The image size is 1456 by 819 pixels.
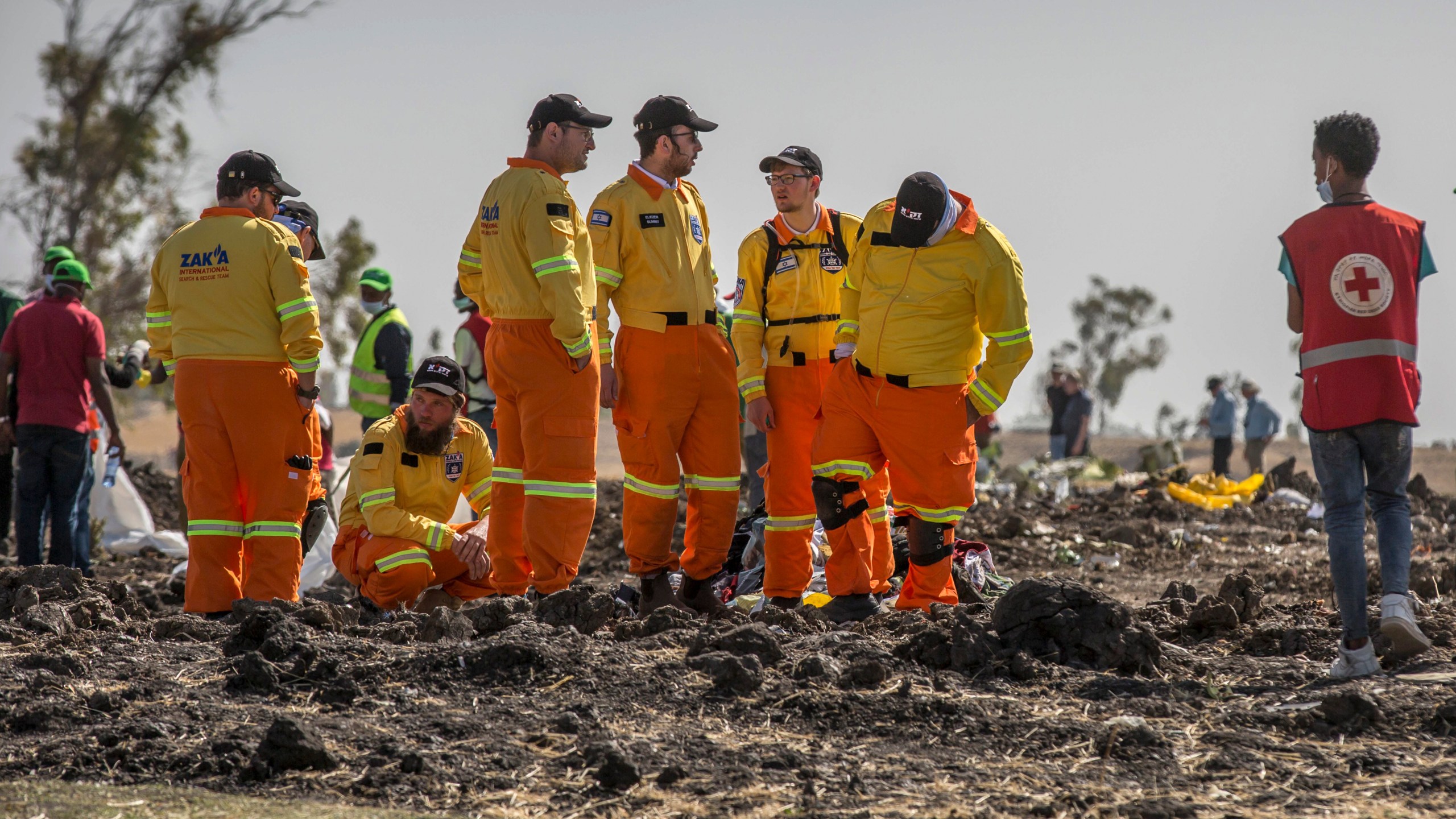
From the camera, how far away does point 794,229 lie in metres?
6.73

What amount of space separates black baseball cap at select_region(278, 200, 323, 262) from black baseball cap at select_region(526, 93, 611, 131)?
1876 mm

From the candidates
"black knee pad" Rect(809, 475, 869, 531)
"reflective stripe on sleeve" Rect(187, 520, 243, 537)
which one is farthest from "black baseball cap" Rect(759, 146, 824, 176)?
"reflective stripe on sleeve" Rect(187, 520, 243, 537)

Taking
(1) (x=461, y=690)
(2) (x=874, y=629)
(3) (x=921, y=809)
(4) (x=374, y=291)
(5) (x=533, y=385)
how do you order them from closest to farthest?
(3) (x=921, y=809)
(1) (x=461, y=690)
(2) (x=874, y=629)
(5) (x=533, y=385)
(4) (x=374, y=291)

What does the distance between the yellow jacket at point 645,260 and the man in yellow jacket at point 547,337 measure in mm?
105

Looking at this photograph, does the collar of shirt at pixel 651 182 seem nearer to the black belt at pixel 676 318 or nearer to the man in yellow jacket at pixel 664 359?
the man in yellow jacket at pixel 664 359

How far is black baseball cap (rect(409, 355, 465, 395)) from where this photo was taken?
6863mm

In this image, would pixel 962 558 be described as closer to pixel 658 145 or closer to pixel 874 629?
pixel 874 629

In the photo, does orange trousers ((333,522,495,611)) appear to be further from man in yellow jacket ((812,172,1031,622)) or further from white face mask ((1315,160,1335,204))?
white face mask ((1315,160,1335,204))

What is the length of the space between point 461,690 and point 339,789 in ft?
3.10

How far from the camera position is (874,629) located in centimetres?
589

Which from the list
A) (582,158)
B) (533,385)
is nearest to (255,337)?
(533,385)

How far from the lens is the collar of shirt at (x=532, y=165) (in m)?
6.52

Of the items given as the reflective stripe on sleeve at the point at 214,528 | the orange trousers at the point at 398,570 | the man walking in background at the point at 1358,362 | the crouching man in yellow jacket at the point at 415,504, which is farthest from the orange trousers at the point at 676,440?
the man walking in background at the point at 1358,362

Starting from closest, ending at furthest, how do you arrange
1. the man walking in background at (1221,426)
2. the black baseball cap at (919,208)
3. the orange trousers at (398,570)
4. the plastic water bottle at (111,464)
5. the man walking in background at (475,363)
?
the black baseball cap at (919,208), the orange trousers at (398,570), the plastic water bottle at (111,464), the man walking in background at (475,363), the man walking in background at (1221,426)
